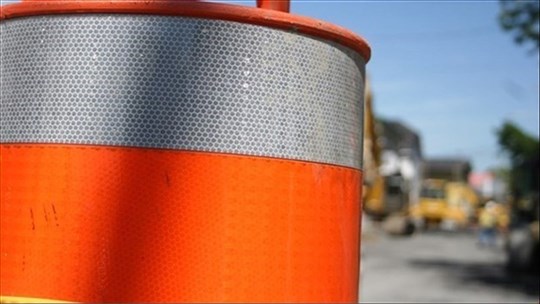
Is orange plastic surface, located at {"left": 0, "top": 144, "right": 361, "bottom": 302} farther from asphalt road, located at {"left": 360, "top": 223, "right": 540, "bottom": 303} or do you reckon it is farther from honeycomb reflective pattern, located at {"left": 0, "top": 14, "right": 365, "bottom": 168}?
asphalt road, located at {"left": 360, "top": 223, "right": 540, "bottom": 303}

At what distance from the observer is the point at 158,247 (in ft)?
11.2

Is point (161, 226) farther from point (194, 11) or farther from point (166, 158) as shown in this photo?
point (194, 11)

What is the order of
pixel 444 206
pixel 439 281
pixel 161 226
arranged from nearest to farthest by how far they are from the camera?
pixel 161 226, pixel 439 281, pixel 444 206

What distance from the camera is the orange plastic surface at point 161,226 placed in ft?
11.2

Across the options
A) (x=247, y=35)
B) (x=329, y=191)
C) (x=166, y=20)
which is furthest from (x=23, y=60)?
(x=329, y=191)

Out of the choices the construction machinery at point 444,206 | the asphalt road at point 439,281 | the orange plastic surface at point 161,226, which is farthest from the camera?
the construction machinery at point 444,206

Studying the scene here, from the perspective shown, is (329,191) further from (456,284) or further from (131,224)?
(456,284)

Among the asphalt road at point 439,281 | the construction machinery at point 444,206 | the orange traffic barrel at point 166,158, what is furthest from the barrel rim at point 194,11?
the construction machinery at point 444,206

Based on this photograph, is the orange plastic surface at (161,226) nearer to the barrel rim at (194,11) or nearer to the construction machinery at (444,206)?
the barrel rim at (194,11)

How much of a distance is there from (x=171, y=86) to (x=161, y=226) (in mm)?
546

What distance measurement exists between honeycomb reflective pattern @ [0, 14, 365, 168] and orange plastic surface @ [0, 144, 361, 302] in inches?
2.8

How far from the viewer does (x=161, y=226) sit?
341 centimetres

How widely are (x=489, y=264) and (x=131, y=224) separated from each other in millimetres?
18950

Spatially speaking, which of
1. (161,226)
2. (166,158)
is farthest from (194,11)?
(161,226)
